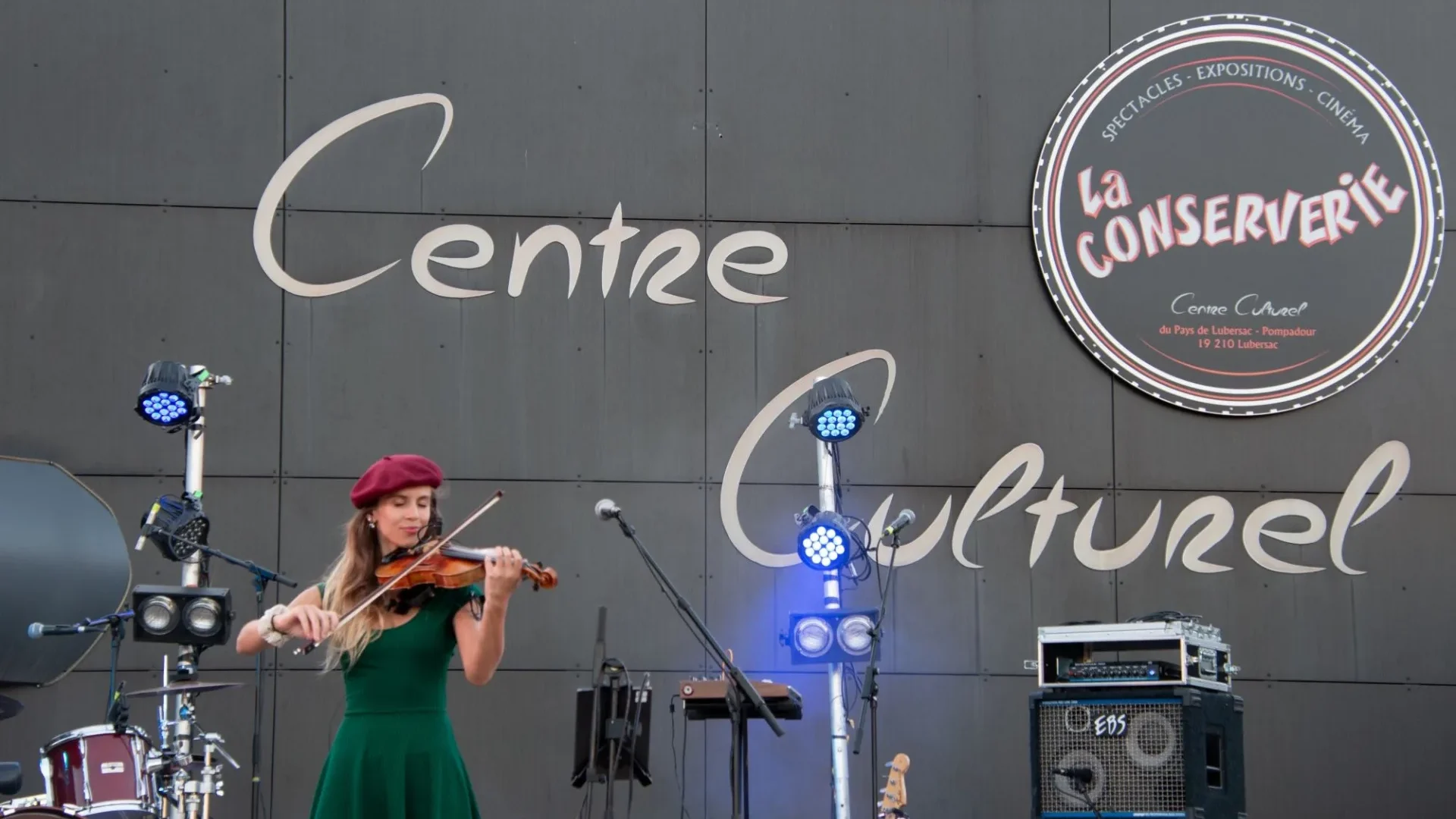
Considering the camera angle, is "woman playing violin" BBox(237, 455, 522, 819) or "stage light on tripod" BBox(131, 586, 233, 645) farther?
"stage light on tripod" BBox(131, 586, 233, 645)

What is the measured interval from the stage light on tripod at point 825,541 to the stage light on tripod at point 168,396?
8.12 feet

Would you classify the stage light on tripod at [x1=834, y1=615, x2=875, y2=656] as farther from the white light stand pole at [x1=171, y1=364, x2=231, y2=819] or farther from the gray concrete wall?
the white light stand pole at [x1=171, y1=364, x2=231, y2=819]

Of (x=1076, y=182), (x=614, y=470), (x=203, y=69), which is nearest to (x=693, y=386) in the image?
(x=614, y=470)

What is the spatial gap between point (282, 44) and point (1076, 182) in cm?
375

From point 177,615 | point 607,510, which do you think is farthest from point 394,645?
point 177,615

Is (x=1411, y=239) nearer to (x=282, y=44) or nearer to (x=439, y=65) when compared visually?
(x=439, y=65)

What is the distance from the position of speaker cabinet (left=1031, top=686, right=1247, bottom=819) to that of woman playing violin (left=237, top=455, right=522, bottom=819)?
282 cm

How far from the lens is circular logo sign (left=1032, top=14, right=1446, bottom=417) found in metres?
7.15

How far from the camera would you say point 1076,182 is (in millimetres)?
7203

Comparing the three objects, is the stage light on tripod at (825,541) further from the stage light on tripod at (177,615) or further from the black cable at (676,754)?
the stage light on tripod at (177,615)

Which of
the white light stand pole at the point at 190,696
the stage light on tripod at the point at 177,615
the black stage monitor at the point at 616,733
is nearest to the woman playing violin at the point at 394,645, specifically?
the black stage monitor at the point at 616,733

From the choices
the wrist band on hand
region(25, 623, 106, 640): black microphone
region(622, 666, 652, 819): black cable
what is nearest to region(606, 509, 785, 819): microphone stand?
region(622, 666, 652, 819): black cable

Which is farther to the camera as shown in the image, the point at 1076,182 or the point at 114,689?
the point at 1076,182

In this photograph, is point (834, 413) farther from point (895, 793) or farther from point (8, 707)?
point (8, 707)
